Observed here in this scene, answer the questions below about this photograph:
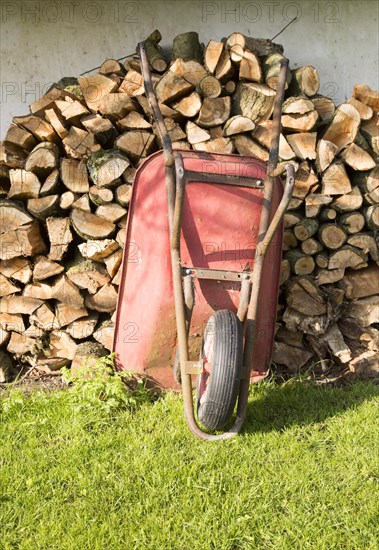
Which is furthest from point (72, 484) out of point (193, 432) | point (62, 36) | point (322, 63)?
point (322, 63)

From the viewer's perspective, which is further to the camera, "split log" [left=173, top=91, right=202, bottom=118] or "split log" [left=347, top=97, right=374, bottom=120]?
"split log" [left=347, top=97, right=374, bottom=120]

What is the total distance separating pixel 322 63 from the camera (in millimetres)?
3316

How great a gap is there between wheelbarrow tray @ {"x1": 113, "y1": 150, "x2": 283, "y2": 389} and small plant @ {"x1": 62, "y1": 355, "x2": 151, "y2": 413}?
7 centimetres

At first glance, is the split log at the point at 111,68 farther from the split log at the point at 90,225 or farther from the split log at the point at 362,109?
the split log at the point at 362,109

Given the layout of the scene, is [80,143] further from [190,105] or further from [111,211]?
[190,105]

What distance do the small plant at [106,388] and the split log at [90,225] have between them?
0.64 metres

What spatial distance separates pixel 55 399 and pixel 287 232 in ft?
4.80

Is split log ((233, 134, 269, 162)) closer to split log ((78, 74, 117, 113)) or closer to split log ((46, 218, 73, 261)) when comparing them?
split log ((78, 74, 117, 113))

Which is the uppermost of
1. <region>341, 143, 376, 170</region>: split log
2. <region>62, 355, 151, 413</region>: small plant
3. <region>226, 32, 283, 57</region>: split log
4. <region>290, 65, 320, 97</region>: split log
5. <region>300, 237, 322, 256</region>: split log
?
<region>226, 32, 283, 57</region>: split log

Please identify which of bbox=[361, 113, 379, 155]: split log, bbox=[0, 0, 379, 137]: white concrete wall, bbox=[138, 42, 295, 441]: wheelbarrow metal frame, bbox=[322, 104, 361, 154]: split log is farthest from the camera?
bbox=[0, 0, 379, 137]: white concrete wall

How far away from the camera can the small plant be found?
7.97 ft

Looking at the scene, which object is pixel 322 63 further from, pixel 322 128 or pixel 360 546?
pixel 360 546

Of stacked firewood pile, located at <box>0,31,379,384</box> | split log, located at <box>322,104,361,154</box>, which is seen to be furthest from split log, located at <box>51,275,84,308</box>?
split log, located at <box>322,104,361,154</box>

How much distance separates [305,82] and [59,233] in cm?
152
